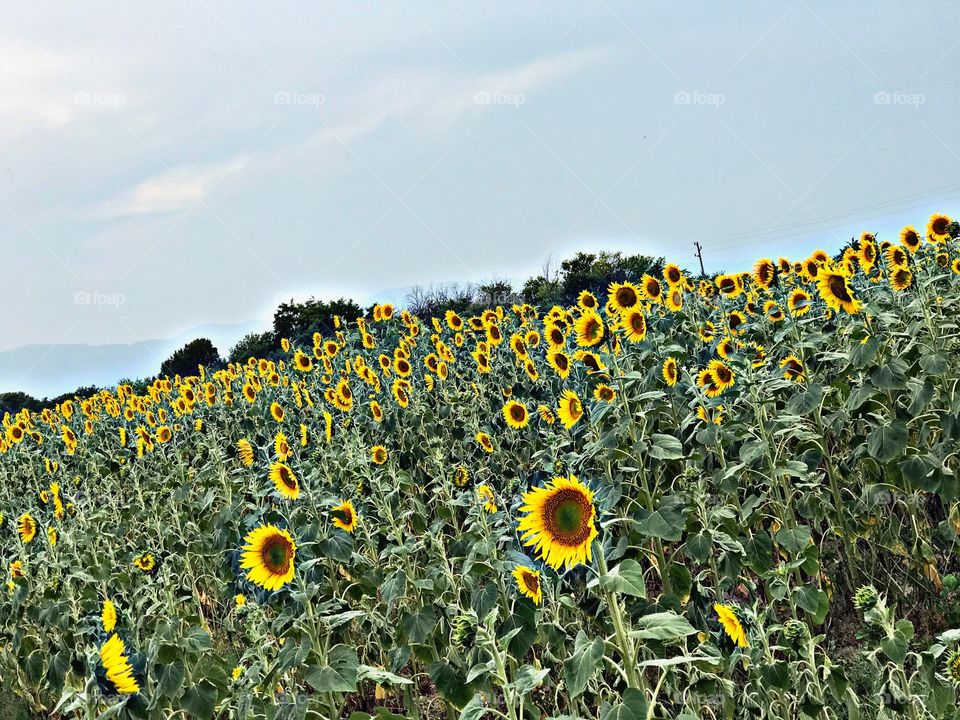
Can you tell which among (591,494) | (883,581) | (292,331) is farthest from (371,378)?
(292,331)

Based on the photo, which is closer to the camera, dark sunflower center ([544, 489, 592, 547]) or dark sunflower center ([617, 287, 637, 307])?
dark sunflower center ([544, 489, 592, 547])

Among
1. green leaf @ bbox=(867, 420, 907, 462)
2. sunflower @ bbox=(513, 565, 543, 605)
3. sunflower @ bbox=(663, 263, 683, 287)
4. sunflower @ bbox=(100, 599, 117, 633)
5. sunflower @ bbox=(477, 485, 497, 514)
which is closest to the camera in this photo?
sunflower @ bbox=(513, 565, 543, 605)

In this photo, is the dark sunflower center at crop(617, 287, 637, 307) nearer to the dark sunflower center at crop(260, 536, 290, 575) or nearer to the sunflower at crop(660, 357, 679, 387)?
the sunflower at crop(660, 357, 679, 387)

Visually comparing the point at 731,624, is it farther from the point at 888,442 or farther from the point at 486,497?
the point at 888,442

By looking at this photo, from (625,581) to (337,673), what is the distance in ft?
5.25

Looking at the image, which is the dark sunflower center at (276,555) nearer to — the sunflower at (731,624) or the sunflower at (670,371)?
the sunflower at (731,624)

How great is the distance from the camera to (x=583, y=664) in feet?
8.06

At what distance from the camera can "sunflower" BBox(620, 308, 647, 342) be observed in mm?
5762

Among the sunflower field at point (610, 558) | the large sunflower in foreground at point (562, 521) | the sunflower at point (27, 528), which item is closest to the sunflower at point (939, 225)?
the sunflower field at point (610, 558)

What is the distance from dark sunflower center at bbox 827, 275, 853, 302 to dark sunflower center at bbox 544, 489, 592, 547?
3605 millimetres

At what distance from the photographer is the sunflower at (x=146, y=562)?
491cm

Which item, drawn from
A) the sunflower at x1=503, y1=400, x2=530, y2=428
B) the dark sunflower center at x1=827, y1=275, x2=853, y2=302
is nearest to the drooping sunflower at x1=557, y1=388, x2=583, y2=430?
the dark sunflower center at x1=827, y1=275, x2=853, y2=302

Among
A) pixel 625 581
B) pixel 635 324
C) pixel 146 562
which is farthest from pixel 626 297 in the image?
pixel 625 581

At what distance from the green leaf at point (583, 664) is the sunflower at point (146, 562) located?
10.6 feet
